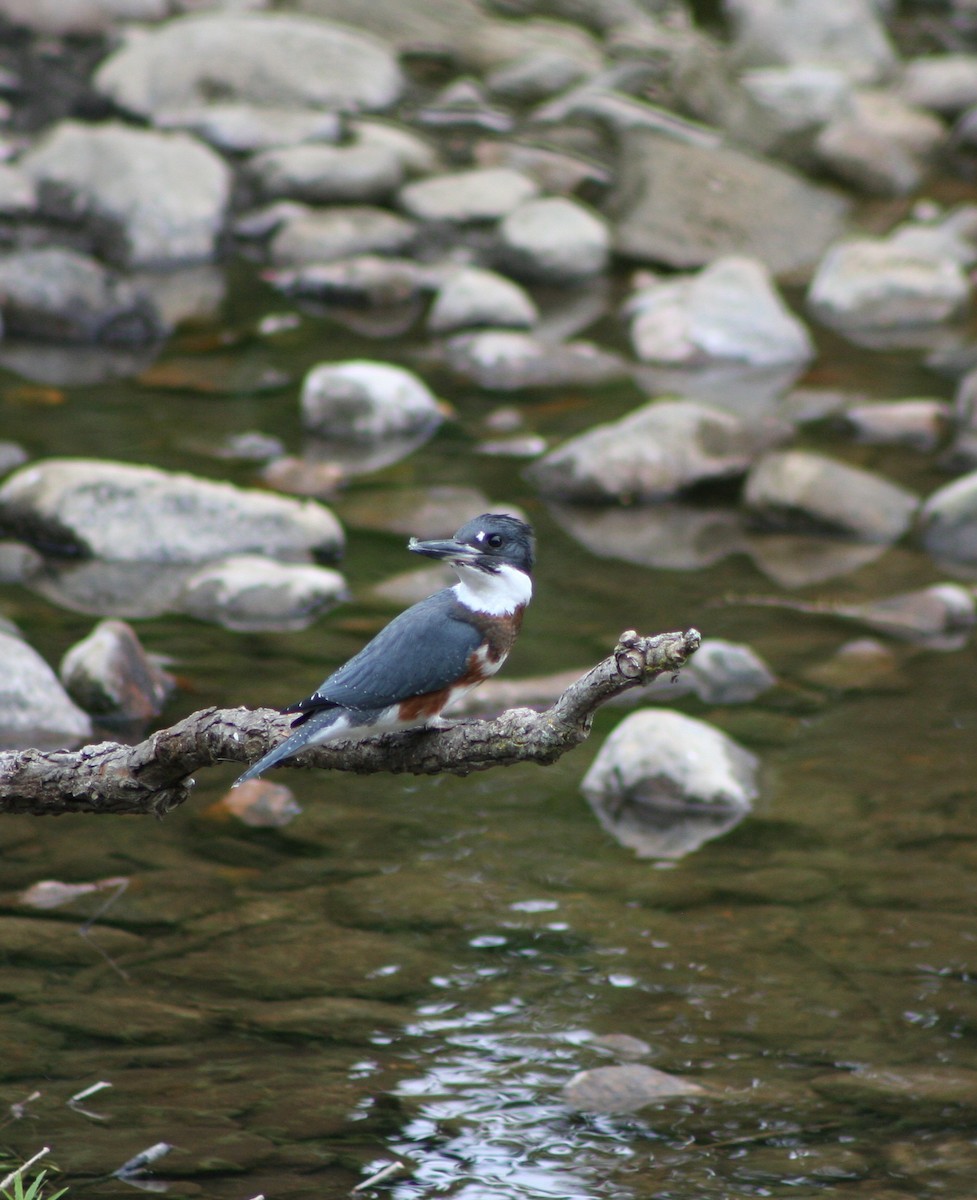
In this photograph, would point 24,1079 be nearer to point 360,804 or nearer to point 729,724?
point 360,804

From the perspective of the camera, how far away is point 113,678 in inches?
249

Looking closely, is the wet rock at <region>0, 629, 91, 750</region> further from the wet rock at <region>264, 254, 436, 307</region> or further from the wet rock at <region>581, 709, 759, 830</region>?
the wet rock at <region>264, 254, 436, 307</region>

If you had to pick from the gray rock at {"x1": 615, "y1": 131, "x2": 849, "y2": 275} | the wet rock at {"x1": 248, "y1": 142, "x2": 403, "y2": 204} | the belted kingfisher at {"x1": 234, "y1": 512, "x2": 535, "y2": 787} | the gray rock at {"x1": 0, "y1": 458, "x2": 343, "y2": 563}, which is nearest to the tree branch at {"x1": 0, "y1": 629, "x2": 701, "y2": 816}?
the belted kingfisher at {"x1": 234, "y1": 512, "x2": 535, "y2": 787}

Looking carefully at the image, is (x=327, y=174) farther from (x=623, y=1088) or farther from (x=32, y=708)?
(x=623, y=1088)

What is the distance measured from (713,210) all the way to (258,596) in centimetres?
753

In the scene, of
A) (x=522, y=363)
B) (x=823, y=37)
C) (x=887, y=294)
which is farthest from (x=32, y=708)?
(x=823, y=37)

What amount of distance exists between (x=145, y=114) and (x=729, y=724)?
1003cm

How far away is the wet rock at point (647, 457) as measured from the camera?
912cm

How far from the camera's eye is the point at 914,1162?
403cm

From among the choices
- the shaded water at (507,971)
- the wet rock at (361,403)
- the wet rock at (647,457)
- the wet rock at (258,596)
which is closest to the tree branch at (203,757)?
the shaded water at (507,971)

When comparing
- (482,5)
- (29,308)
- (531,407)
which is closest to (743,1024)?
(531,407)

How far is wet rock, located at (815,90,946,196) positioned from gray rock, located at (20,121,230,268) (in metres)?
5.89

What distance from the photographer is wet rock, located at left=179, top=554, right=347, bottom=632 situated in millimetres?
7348

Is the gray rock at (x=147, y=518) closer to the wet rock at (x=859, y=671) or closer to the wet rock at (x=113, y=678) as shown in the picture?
the wet rock at (x=113, y=678)
